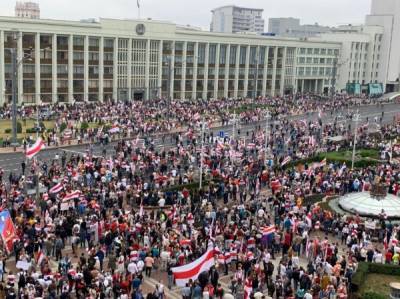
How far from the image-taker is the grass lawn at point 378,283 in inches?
917

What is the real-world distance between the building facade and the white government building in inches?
5.1

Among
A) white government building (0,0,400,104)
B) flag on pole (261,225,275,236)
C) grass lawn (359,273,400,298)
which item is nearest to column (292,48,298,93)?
white government building (0,0,400,104)

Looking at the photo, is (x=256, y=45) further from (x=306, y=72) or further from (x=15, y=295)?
(x=15, y=295)

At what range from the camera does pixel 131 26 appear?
295 feet

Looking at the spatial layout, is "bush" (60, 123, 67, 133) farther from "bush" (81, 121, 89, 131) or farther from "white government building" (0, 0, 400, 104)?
"white government building" (0, 0, 400, 104)

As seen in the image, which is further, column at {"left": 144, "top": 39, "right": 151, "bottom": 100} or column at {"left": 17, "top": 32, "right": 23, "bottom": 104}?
column at {"left": 144, "top": 39, "right": 151, "bottom": 100}

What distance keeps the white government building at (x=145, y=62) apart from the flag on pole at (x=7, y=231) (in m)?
42.7

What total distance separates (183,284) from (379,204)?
54.5ft

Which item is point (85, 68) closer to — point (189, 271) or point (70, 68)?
point (70, 68)

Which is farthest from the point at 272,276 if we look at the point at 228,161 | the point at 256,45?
the point at 256,45

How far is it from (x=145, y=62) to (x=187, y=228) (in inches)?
2703

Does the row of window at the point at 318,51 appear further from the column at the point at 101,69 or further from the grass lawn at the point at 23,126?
the grass lawn at the point at 23,126

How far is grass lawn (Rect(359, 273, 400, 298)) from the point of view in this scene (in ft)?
76.4

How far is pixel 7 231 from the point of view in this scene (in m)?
23.5
